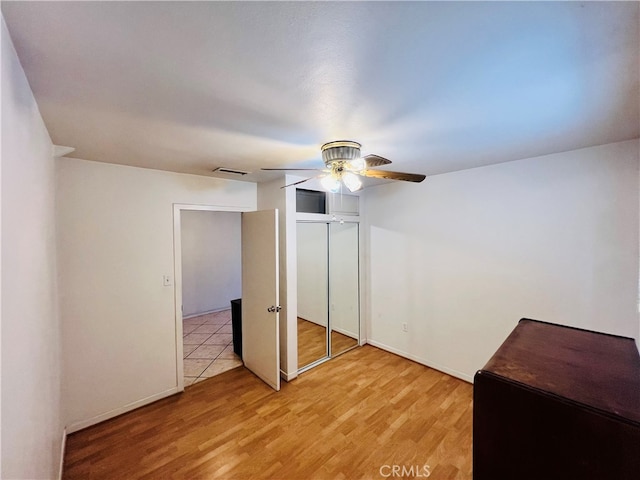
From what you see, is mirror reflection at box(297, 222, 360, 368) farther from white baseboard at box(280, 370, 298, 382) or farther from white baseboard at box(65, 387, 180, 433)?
white baseboard at box(65, 387, 180, 433)

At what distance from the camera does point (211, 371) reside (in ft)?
10.8

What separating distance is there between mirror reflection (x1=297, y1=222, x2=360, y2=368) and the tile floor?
41.7 inches

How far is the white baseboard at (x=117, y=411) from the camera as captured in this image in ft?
7.58

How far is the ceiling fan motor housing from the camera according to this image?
5.91 ft

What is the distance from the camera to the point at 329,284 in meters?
3.93

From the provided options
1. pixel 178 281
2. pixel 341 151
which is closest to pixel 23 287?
pixel 341 151

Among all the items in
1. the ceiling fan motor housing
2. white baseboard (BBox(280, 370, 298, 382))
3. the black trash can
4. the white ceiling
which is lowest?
white baseboard (BBox(280, 370, 298, 382))

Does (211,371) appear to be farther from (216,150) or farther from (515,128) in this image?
(515,128)

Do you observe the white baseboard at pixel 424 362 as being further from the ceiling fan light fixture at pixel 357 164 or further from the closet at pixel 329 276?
the ceiling fan light fixture at pixel 357 164

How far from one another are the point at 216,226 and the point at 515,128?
17.4 feet

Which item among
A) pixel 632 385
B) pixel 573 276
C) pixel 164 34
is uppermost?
pixel 164 34

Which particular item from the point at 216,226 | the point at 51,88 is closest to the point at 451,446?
the point at 51,88

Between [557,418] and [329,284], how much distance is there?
3.09 m

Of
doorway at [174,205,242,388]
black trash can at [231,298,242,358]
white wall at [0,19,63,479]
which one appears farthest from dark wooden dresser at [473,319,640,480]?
doorway at [174,205,242,388]
